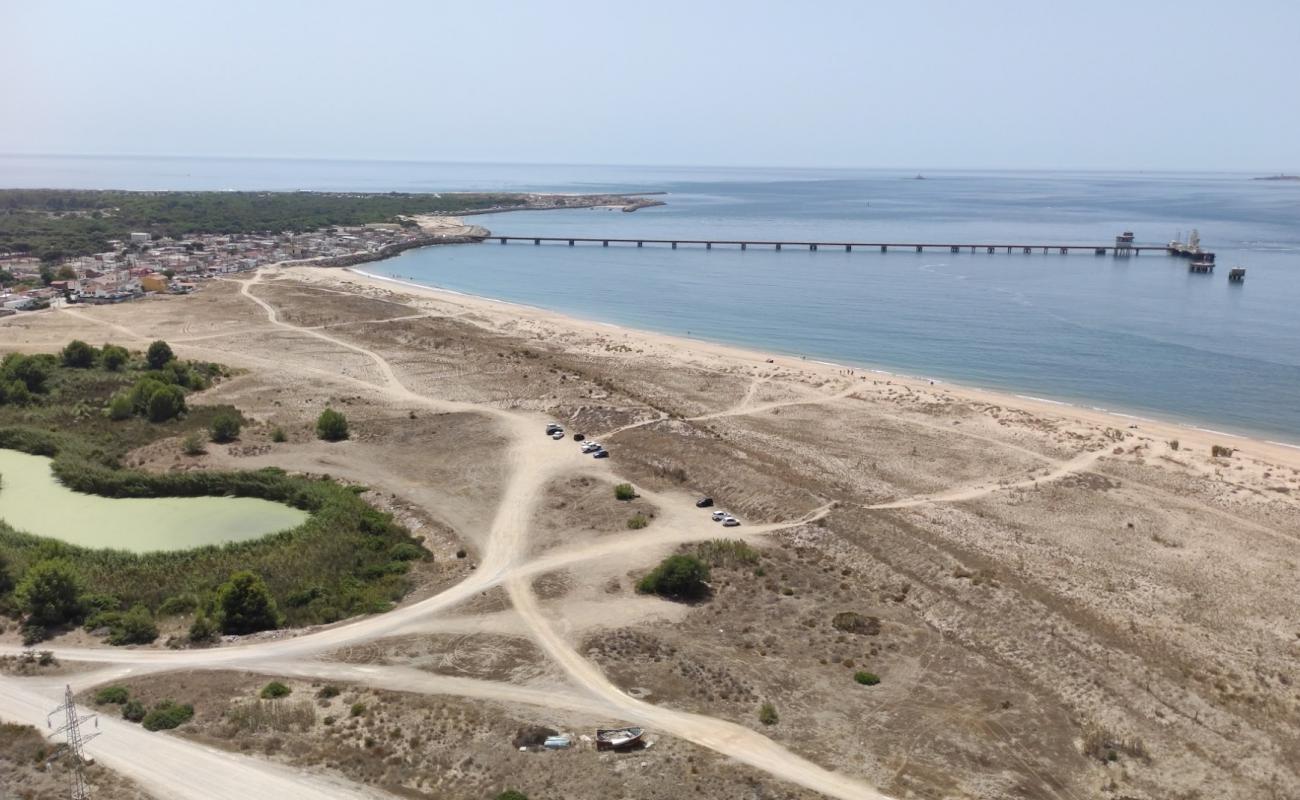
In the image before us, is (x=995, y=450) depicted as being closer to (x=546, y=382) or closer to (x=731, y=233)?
(x=546, y=382)

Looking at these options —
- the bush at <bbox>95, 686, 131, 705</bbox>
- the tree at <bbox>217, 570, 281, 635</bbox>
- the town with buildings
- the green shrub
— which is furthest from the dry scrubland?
the town with buildings

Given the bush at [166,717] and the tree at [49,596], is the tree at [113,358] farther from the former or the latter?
the bush at [166,717]

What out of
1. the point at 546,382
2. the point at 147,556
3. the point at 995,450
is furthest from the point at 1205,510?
the point at 147,556

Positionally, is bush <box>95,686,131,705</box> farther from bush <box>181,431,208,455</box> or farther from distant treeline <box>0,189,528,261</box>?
distant treeline <box>0,189,528,261</box>

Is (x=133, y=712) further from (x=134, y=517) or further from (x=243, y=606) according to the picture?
(x=134, y=517)

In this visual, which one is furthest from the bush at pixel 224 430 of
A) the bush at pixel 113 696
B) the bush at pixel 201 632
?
the bush at pixel 113 696

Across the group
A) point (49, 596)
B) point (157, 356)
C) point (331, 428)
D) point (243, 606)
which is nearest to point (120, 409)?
point (157, 356)
